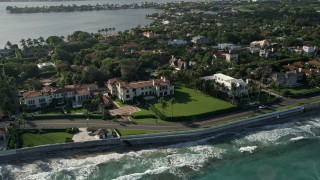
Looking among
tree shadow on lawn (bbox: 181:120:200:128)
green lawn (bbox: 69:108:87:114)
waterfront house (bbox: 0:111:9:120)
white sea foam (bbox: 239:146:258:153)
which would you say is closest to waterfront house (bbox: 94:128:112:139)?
green lawn (bbox: 69:108:87:114)

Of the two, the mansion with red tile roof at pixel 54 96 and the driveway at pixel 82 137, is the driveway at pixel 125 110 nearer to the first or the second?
the mansion with red tile roof at pixel 54 96

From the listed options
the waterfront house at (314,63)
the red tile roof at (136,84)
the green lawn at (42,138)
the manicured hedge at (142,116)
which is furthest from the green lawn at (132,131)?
the waterfront house at (314,63)

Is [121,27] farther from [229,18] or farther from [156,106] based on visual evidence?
[156,106]

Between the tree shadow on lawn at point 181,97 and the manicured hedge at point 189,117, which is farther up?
the tree shadow on lawn at point 181,97

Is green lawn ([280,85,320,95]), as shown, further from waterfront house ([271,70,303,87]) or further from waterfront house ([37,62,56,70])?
waterfront house ([37,62,56,70])

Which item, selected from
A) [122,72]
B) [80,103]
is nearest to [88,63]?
[122,72]
